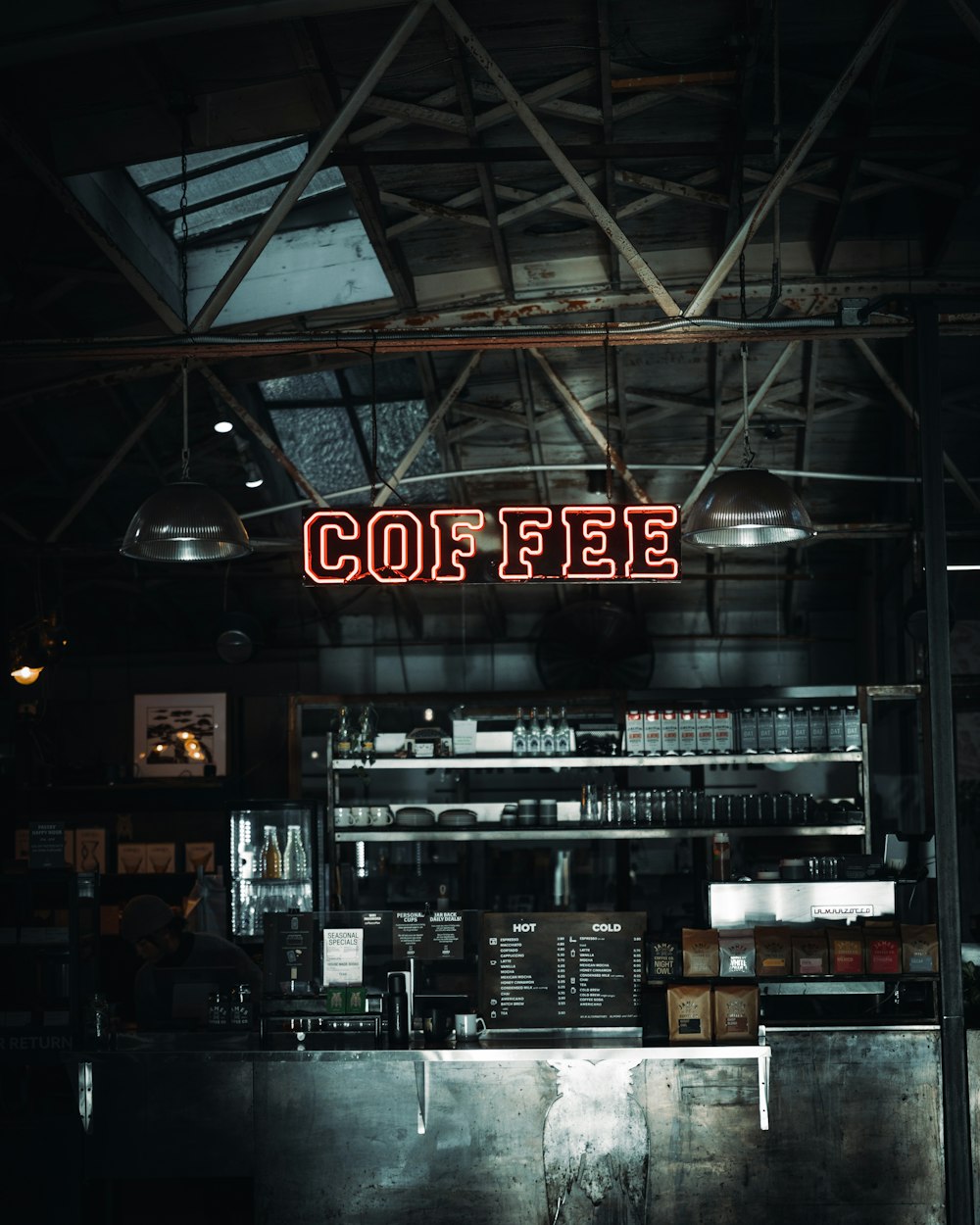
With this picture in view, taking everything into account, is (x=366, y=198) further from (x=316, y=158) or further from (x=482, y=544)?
(x=482, y=544)

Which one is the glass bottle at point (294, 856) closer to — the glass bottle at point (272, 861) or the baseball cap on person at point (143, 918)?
the glass bottle at point (272, 861)

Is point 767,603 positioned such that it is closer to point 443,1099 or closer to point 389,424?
point 389,424

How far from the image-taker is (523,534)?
676cm

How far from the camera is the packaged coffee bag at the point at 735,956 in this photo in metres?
6.02

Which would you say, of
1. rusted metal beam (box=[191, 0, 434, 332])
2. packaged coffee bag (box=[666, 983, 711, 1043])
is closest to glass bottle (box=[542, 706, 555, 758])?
packaged coffee bag (box=[666, 983, 711, 1043])

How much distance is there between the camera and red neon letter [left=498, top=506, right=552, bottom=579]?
6.75 meters

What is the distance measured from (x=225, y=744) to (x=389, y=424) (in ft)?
13.3

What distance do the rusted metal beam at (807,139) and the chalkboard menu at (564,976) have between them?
298cm

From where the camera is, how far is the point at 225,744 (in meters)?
14.6

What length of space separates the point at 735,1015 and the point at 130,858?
772cm

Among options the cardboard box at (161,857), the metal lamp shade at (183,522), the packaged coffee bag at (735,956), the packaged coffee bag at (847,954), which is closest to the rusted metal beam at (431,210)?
the metal lamp shade at (183,522)

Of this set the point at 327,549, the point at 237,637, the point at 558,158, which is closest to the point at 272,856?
the point at 237,637

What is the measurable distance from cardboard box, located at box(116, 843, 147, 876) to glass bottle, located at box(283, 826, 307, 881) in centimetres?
261

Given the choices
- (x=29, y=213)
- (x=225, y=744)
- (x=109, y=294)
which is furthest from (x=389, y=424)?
(x=29, y=213)
